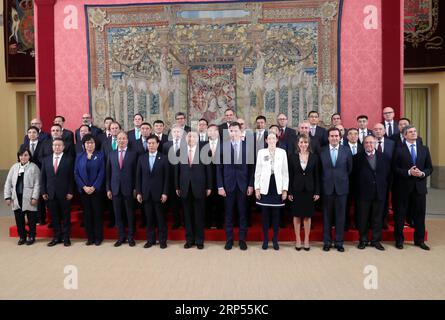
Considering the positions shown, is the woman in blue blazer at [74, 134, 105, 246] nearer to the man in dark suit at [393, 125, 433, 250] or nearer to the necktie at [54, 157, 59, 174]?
the necktie at [54, 157, 59, 174]

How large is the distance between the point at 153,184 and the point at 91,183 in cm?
85

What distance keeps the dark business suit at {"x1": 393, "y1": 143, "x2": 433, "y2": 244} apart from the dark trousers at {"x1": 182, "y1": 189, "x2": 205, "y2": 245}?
8.18 feet

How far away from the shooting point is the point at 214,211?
6031mm

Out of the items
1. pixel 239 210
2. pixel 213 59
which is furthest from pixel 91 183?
pixel 213 59

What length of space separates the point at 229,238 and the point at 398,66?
384 cm

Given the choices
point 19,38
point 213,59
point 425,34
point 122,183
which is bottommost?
point 122,183

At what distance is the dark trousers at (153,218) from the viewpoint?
218 inches

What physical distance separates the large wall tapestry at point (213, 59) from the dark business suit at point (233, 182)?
1946 mm

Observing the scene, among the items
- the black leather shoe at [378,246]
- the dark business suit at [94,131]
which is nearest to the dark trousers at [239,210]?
the black leather shoe at [378,246]

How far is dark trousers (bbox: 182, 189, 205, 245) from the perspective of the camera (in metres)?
5.49

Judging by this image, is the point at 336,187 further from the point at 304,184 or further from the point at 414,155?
the point at 414,155

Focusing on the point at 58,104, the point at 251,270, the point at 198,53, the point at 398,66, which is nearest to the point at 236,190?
the point at 251,270

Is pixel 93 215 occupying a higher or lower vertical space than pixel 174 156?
lower

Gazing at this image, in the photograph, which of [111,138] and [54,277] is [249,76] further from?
[54,277]
